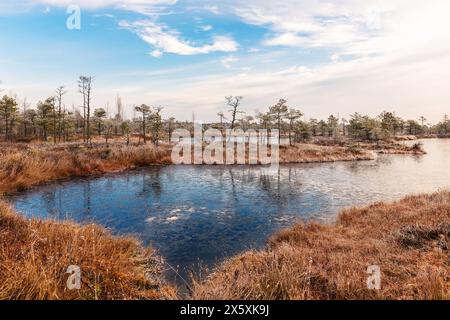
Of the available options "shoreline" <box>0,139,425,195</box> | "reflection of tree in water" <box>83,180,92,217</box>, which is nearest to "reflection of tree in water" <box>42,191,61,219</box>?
"reflection of tree in water" <box>83,180,92,217</box>

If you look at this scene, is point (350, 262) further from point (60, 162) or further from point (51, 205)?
point (60, 162)

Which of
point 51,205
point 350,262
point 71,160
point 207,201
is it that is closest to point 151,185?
point 207,201

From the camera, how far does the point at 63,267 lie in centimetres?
543

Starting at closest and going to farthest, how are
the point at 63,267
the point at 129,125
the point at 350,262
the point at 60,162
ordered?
the point at 63,267 → the point at 350,262 → the point at 60,162 → the point at 129,125

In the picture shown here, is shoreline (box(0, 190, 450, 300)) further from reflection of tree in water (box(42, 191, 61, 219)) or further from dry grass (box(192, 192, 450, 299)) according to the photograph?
reflection of tree in water (box(42, 191, 61, 219))

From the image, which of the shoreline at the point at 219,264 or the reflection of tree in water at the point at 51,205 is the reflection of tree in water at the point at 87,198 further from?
the shoreline at the point at 219,264

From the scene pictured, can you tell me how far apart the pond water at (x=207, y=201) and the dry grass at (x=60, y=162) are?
1509 millimetres

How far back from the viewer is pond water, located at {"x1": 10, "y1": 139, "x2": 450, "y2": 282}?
11016 mm

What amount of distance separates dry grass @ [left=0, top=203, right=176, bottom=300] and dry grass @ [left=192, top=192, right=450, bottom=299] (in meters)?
1.47

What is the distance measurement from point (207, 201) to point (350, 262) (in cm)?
1112

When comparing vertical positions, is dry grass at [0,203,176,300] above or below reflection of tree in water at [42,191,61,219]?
above

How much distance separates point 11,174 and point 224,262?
17.2m

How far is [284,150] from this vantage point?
4175 centimetres
